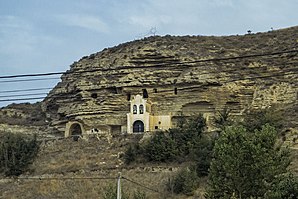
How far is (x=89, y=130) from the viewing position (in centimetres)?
5591

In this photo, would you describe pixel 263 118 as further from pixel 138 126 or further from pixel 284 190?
pixel 284 190

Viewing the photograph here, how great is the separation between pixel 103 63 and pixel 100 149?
40.7ft

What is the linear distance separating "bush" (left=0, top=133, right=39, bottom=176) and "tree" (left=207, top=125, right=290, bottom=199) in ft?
64.1

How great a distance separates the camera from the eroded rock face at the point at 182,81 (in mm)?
53344

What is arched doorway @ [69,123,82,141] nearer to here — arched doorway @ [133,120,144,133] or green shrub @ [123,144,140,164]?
arched doorway @ [133,120,144,133]

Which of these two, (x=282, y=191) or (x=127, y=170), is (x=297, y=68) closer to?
(x=127, y=170)

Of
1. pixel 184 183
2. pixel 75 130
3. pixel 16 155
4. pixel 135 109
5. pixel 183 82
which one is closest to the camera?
pixel 184 183

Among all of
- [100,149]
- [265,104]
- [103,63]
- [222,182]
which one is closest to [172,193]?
[222,182]

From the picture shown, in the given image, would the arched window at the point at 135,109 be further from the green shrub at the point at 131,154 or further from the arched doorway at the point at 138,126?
the green shrub at the point at 131,154

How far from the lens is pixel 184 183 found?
34.1 meters

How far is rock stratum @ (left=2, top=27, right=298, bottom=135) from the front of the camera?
175ft

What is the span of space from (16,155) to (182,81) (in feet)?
57.0

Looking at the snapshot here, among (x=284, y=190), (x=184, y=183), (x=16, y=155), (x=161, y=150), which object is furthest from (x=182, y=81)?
(x=284, y=190)

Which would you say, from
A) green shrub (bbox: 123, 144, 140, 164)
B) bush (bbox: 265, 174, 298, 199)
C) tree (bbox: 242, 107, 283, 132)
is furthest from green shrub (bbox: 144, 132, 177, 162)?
bush (bbox: 265, 174, 298, 199)
